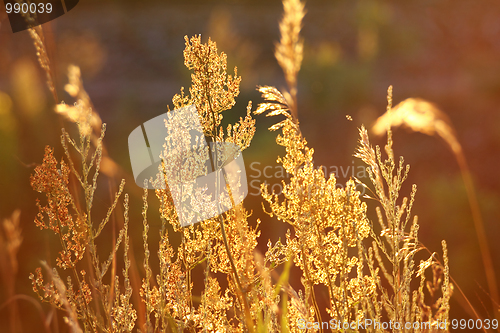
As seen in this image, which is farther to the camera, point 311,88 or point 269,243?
point 311,88

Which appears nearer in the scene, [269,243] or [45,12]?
[269,243]

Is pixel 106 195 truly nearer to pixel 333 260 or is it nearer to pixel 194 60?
pixel 194 60

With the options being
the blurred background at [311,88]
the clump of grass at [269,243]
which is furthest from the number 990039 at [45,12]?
the clump of grass at [269,243]

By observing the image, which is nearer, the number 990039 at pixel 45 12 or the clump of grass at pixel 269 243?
the clump of grass at pixel 269 243

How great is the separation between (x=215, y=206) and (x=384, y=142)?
158 centimetres

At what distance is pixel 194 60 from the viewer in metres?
0.93

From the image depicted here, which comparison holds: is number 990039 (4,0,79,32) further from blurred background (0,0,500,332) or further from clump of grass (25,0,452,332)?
clump of grass (25,0,452,332)

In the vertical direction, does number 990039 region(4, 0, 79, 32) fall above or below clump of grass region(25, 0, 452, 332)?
above

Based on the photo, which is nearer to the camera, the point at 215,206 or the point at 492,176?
the point at 215,206

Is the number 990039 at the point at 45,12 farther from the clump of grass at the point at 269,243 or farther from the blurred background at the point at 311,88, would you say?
the clump of grass at the point at 269,243

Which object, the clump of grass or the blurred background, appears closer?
the clump of grass

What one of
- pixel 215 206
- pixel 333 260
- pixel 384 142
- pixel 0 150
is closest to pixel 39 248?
pixel 0 150

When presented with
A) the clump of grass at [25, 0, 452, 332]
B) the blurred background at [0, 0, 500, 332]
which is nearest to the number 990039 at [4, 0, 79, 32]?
the blurred background at [0, 0, 500, 332]

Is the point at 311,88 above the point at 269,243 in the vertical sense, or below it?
above
